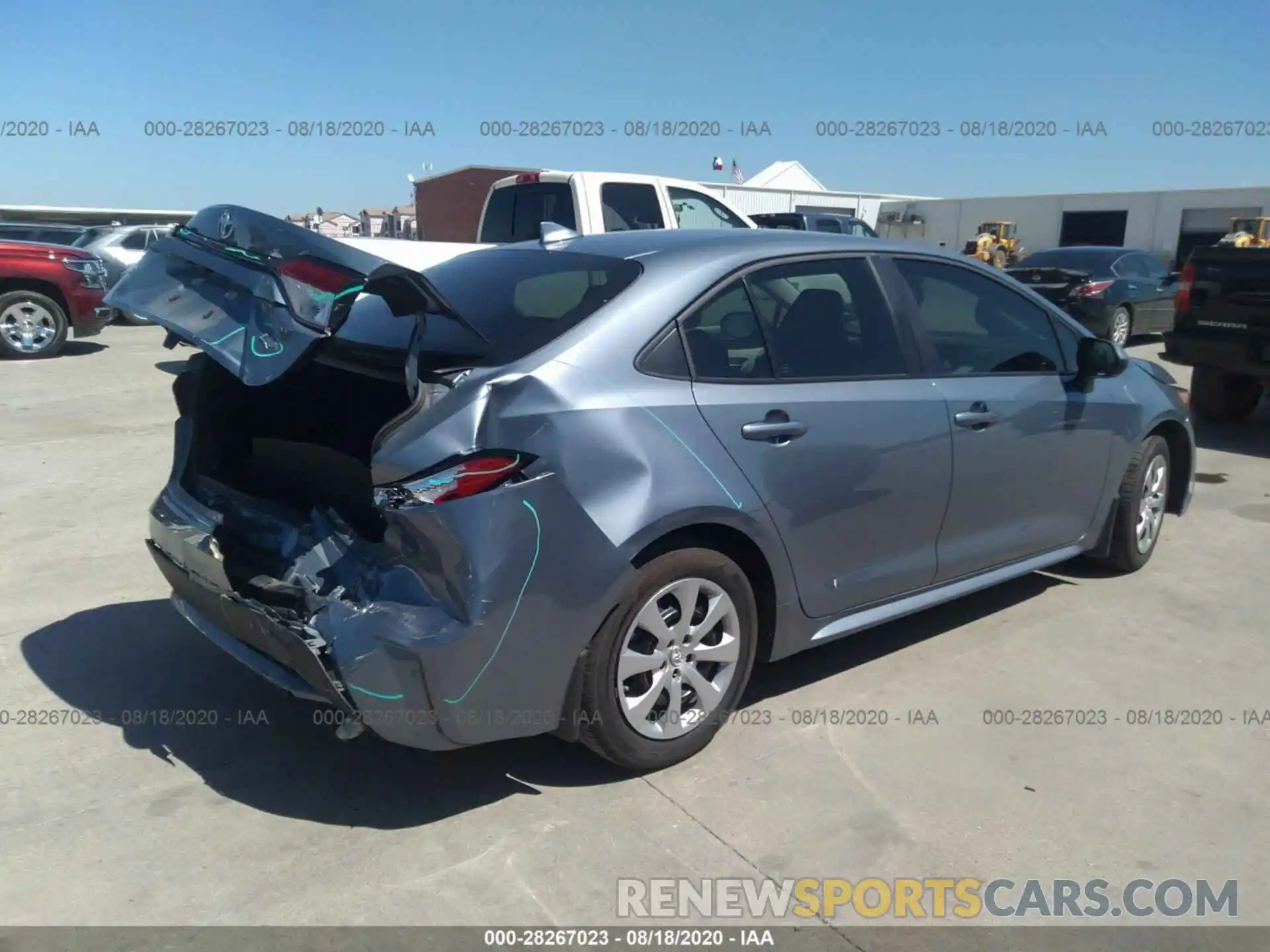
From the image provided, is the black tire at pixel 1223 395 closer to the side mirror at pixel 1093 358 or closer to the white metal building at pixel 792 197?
Answer: the side mirror at pixel 1093 358

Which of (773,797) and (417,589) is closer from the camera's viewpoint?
(417,589)

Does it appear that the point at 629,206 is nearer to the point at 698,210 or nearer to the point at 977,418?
the point at 698,210

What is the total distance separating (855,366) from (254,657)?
2.31 meters

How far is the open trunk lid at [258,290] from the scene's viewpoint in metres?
2.83

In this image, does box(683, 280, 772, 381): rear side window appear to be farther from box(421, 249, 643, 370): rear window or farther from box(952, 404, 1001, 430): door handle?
box(952, 404, 1001, 430): door handle

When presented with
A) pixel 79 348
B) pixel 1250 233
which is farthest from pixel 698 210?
pixel 1250 233

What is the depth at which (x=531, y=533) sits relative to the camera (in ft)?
9.46

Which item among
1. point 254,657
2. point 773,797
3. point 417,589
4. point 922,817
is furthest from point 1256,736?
point 254,657

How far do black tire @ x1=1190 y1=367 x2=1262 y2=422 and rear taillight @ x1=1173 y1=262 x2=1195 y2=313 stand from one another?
84cm

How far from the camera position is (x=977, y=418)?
416 centimetres

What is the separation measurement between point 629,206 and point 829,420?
6850mm

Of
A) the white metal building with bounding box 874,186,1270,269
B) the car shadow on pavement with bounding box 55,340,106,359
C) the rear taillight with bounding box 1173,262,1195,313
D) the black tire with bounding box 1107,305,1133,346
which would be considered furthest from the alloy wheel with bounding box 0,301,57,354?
the white metal building with bounding box 874,186,1270,269

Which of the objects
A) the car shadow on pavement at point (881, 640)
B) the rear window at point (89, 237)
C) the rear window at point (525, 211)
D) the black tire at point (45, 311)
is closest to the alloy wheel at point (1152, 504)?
the car shadow on pavement at point (881, 640)
